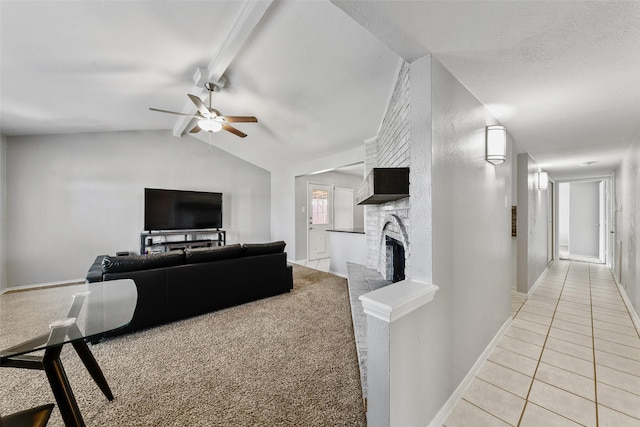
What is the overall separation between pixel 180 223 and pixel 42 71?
10.3ft

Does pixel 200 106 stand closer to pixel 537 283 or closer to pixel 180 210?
pixel 180 210

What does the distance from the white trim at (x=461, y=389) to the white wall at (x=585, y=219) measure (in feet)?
22.9

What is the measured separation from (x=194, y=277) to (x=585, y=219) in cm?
956

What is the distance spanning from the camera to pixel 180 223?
17.0ft

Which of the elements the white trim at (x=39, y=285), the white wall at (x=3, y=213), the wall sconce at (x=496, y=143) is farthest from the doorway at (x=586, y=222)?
the white wall at (x=3, y=213)

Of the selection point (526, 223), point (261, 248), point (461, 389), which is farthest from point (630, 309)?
point (261, 248)

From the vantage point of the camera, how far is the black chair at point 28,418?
83cm

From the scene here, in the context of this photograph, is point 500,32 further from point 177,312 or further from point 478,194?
point 177,312

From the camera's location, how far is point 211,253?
9.54ft

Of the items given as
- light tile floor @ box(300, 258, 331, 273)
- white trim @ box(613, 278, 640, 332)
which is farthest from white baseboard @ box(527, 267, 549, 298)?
light tile floor @ box(300, 258, 331, 273)

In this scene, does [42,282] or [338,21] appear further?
[42,282]

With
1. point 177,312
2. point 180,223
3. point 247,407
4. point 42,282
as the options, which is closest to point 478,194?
point 247,407

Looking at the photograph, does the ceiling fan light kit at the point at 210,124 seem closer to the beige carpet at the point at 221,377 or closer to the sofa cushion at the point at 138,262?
the sofa cushion at the point at 138,262

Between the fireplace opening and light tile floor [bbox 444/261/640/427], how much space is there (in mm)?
1061
